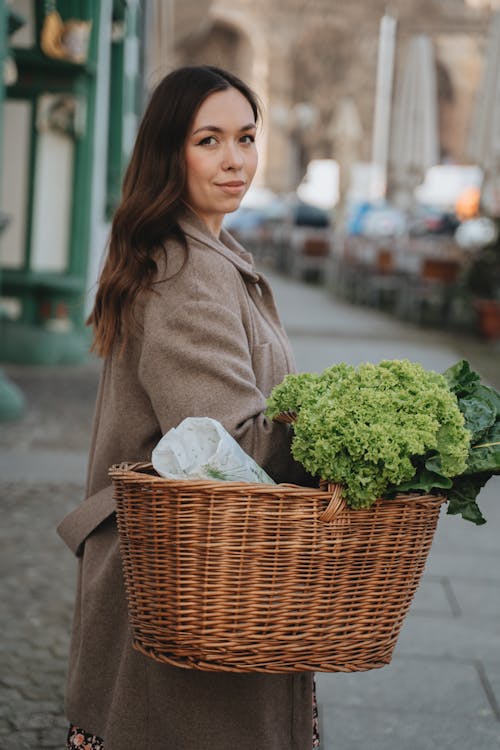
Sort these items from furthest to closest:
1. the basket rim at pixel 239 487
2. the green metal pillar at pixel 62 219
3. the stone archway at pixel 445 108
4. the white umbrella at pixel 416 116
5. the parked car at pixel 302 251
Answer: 1. the stone archway at pixel 445 108
2. the parked car at pixel 302 251
3. the white umbrella at pixel 416 116
4. the green metal pillar at pixel 62 219
5. the basket rim at pixel 239 487

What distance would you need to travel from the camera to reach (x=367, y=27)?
45844 mm

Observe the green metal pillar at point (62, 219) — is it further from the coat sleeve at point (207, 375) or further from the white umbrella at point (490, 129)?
the coat sleeve at point (207, 375)

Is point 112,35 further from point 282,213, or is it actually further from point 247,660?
point 282,213

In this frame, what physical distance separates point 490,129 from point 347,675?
36.4 ft

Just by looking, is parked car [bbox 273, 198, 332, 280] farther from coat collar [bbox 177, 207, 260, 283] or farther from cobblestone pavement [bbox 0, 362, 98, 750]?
coat collar [bbox 177, 207, 260, 283]

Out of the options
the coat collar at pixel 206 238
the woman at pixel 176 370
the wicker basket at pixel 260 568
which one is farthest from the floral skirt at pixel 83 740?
the coat collar at pixel 206 238

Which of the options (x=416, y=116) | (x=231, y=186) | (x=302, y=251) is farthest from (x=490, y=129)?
(x=231, y=186)

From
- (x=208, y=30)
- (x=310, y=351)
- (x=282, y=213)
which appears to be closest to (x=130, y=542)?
(x=310, y=351)

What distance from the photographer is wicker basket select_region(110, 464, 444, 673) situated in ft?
6.40

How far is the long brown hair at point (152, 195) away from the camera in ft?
7.55

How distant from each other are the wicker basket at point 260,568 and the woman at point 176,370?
0.73ft

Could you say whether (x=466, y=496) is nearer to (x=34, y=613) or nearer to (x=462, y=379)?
(x=462, y=379)

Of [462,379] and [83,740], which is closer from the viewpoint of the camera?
[462,379]

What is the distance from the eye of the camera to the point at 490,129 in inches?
553
